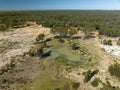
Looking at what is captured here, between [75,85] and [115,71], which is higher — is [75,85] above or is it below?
below

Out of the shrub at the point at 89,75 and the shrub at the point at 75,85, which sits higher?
the shrub at the point at 89,75

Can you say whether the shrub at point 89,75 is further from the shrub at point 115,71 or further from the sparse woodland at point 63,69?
the shrub at point 115,71

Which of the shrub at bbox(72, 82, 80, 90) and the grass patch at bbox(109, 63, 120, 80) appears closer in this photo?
the shrub at bbox(72, 82, 80, 90)

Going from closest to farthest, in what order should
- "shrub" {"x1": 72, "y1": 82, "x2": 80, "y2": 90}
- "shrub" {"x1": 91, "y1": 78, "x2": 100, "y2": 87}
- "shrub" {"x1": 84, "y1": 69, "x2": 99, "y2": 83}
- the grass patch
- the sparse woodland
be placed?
"shrub" {"x1": 72, "y1": 82, "x2": 80, "y2": 90}
"shrub" {"x1": 91, "y1": 78, "x2": 100, "y2": 87}
the sparse woodland
"shrub" {"x1": 84, "y1": 69, "x2": 99, "y2": 83}
the grass patch

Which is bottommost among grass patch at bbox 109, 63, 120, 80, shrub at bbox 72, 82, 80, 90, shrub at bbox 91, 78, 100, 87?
shrub at bbox 72, 82, 80, 90

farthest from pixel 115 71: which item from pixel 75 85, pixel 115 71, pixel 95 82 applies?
pixel 75 85

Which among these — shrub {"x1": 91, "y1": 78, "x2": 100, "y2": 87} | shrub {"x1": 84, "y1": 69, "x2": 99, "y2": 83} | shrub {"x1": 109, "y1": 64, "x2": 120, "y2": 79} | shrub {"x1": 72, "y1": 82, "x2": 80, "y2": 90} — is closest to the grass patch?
shrub {"x1": 109, "y1": 64, "x2": 120, "y2": 79}

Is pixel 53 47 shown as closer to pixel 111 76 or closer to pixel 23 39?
pixel 23 39

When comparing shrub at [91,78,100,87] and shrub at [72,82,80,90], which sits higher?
shrub at [91,78,100,87]

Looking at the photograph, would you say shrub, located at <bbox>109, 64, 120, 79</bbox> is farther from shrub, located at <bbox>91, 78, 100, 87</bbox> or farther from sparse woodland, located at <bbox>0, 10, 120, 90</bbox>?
shrub, located at <bbox>91, 78, 100, 87</bbox>

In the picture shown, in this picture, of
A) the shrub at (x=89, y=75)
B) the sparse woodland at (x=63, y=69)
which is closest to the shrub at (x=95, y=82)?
the sparse woodland at (x=63, y=69)

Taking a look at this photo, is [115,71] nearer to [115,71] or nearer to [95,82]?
[115,71]

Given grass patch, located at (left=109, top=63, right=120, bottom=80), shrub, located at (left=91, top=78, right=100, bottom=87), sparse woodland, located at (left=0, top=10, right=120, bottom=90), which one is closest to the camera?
shrub, located at (left=91, top=78, right=100, bottom=87)
